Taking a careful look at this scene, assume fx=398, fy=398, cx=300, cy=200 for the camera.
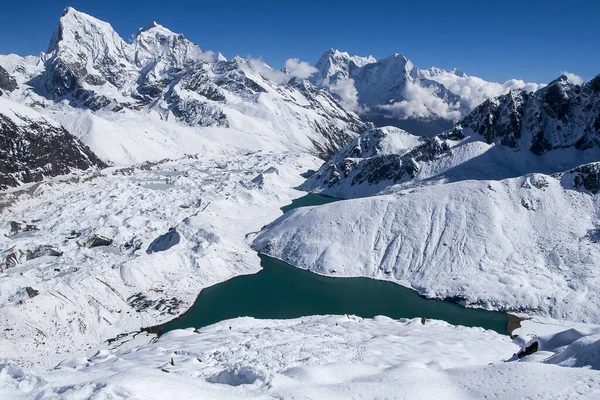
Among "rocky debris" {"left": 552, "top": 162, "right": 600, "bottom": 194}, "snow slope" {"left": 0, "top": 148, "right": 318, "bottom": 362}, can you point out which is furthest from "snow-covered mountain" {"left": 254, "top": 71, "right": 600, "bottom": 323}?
→ "snow slope" {"left": 0, "top": 148, "right": 318, "bottom": 362}

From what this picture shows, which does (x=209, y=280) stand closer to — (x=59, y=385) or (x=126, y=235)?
(x=126, y=235)

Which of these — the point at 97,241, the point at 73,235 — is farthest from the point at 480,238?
the point at 73,235

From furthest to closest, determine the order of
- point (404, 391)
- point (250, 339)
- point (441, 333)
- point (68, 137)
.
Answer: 1. point (68, 137)
2. point (441, 333)
3. point (250, 339)
4. point (404, 391)

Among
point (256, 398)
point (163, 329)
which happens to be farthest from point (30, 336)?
point (256, 398)

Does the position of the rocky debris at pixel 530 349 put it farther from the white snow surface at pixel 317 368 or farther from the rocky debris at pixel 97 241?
the rocky debris at pixel 97 241

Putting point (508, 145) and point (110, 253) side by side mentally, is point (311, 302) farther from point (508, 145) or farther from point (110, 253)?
point (508, 145)

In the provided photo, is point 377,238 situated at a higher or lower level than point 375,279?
higher

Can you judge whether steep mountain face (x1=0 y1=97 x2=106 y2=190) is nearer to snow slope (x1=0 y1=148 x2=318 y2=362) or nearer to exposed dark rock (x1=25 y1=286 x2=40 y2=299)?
snow slope (x1=0 y1=148 x2=318 y2=362)
